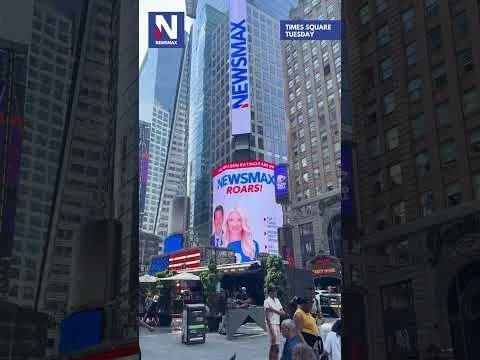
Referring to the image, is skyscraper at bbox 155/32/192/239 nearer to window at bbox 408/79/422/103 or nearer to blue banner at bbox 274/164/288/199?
blue banner at bbox 274/164/288/199

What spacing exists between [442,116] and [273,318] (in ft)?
8.97

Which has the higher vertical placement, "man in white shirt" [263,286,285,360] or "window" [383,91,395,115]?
"window" [383,91,395,115]

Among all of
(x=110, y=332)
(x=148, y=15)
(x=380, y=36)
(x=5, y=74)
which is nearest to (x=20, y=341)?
(x=110, y=332)

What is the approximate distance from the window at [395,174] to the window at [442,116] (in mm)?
128

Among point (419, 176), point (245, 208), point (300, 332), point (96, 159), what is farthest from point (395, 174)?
point (245, 208)

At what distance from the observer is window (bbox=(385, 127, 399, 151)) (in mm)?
1007

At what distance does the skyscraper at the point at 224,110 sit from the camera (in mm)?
3153

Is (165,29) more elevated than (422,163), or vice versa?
(165,29)

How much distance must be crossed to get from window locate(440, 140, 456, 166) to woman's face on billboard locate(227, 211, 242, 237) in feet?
10.0

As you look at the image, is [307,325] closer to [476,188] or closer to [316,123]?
[316,123]

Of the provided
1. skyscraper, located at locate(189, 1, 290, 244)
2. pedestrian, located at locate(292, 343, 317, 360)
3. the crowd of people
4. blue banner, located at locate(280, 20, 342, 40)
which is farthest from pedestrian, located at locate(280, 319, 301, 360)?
blue banner, located at locate(280, 20, 342, 40)

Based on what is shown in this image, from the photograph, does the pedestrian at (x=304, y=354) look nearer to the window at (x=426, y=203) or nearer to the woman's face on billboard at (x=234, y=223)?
the window at (x=426, y=203)

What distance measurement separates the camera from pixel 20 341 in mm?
777

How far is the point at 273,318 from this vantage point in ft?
A: 11.1
